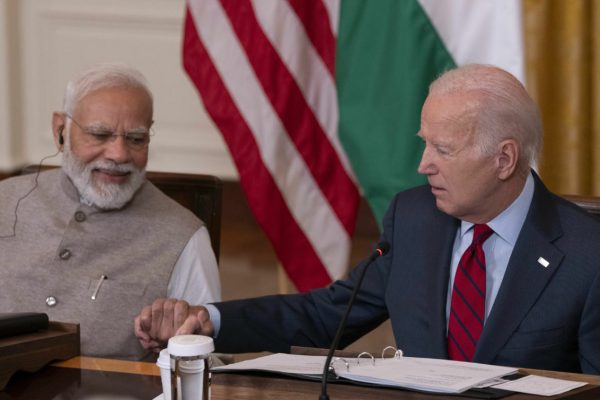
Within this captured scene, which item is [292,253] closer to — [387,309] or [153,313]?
[387,309]

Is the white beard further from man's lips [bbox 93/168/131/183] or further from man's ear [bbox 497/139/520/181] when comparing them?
man's ear [bbox 497/139/520/181]

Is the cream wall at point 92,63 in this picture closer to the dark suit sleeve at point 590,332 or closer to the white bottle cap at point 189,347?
the dark suit sleeve at point 590,332

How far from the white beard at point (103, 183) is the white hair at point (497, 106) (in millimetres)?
942

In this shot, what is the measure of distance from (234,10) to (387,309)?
1.67 m

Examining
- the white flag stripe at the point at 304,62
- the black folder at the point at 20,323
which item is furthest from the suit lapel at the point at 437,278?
the white flag stripe at the point at 304,62

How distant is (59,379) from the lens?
7.42 ft

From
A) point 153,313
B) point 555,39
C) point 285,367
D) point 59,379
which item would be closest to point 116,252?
point 153,313

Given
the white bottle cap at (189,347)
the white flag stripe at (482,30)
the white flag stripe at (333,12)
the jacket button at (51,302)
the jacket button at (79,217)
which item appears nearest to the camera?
the white bottle cap at (189,347)

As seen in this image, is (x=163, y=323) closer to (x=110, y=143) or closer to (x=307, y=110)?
(x=110, y=143)

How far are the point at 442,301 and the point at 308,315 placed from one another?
1.27ft

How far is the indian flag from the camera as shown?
12.6 feet

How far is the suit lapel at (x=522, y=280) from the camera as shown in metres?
2.46

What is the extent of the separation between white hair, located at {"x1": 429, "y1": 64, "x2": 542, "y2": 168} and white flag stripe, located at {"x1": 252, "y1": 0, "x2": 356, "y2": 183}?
4.87 feet

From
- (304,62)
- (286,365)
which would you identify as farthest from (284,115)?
(286,365)
